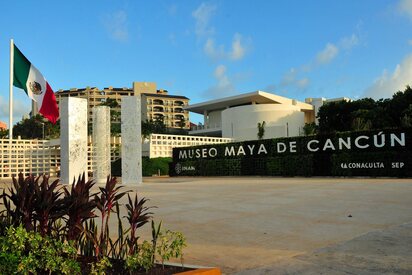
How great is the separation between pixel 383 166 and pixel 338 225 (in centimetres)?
1670

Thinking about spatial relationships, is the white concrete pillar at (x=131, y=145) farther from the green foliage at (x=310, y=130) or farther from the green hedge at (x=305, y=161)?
the green foliage at (x=310, y=130)

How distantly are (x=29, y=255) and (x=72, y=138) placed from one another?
1940 cm

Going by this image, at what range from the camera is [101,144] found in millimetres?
23656

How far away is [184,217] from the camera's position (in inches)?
363

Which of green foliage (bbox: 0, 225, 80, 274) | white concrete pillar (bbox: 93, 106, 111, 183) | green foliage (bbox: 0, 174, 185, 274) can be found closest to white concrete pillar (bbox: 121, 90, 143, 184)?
white concrete pillar (bbox: 93, 106, 111, 183)

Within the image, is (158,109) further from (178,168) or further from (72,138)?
(72,138)

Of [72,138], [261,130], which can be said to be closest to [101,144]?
[72,138]

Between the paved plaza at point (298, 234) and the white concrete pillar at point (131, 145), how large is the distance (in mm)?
9924

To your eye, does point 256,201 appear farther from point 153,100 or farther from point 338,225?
point 153,100

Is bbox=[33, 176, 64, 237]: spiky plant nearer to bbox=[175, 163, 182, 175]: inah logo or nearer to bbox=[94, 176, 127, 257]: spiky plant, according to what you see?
bbox=[94, 176, 127, 257]: spiky plant

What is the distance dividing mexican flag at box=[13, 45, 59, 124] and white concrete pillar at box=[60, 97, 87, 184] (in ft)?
8.89

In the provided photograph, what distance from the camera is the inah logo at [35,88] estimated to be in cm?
2448

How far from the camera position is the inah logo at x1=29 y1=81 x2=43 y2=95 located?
24.5m

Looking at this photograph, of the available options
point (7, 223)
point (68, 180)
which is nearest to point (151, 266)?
point (7, 223)
